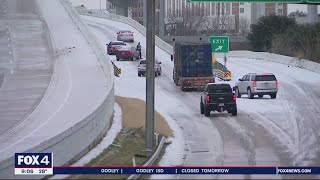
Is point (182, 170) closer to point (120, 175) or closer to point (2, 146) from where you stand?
point (120, 175)

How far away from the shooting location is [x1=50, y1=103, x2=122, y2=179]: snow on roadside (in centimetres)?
2089

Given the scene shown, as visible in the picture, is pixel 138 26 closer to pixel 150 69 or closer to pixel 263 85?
pixel 263 85

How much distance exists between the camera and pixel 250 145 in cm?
2562

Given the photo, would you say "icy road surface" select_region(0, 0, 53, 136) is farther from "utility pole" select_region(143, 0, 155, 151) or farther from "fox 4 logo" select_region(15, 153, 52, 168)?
"fox 4 logo" select_region(15, 153, 52, 168)

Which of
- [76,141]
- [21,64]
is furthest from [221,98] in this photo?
[21,64]

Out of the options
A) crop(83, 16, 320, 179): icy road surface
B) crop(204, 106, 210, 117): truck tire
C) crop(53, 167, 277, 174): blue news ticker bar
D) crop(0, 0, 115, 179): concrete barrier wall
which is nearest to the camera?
crop(0, 0, 115, 179): concrete barrier wall

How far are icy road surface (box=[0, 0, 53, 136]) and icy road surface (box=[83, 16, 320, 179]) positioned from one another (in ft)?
20.2

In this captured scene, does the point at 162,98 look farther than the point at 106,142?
Yes

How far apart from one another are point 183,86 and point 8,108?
14.1m

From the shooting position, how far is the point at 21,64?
178 ft

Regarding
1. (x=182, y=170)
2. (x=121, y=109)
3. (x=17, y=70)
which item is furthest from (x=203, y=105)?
(x=17, y=70)

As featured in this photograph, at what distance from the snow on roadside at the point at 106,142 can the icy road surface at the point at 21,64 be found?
17.0ft

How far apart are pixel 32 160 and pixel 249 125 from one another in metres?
16.4

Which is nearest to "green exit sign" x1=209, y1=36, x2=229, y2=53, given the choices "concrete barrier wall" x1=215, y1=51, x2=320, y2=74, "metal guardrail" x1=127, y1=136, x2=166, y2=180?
"concrete barrier wall" x1=215, y1=51, x2=320, y2=74
